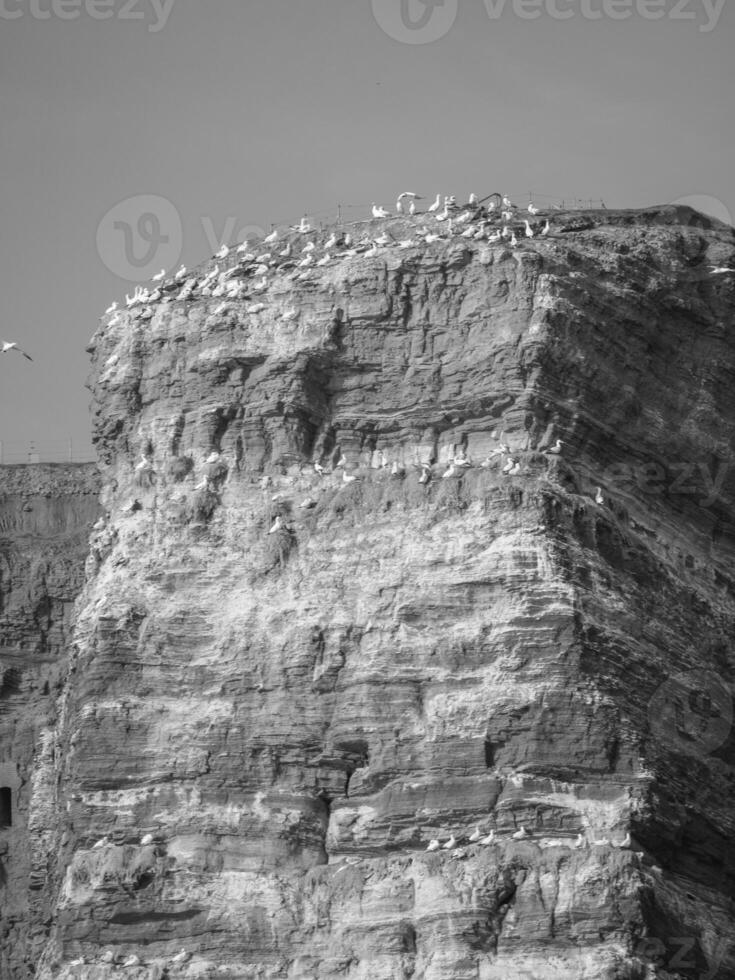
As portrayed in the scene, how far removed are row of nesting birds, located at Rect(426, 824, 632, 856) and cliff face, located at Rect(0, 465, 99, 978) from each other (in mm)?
11091

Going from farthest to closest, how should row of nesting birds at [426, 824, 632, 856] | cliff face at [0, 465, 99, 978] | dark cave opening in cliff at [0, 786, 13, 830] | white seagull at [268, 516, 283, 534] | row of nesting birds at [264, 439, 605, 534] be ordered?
dark cave opening in cliff at [0, 786, 13, 830], cliff face at [0, 465, 99, 978], white seagull at [268, 516, 283, 534], row of nesting birds at [264, 439, 605, 534], row of nesting birds at [426, 824, 632, 856]

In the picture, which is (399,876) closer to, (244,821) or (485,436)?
(244,821)

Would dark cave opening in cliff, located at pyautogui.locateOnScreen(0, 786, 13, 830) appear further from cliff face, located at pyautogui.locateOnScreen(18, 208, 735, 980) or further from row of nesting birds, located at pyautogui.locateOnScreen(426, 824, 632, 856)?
row of nesting birds, located at pyautogui.locateOnScreen(426, 824, 632, 856)

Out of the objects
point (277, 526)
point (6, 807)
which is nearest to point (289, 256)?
point (277, 526)

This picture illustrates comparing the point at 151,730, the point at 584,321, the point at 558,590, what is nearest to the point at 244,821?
the point at 151,730

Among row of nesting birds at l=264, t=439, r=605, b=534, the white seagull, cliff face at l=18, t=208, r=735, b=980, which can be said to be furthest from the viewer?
the white seagull

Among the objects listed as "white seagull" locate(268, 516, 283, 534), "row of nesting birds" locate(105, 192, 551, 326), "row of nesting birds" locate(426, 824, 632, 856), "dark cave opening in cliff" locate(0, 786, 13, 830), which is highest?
"row of nesting birds" locate(105, 192, 551, 326)

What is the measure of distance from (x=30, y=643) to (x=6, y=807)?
4478mm

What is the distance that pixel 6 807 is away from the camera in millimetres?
91188

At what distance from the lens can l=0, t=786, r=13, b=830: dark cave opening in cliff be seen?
90812 millimetres

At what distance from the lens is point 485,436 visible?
86.6m

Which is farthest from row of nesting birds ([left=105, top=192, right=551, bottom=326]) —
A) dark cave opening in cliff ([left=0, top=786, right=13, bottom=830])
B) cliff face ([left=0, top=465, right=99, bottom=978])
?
dark cave opening in cliff ([left=0, top=786, right=13, bottom=830])

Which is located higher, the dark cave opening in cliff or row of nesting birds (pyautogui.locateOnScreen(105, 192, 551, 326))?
row of nesting birds (pyautogui.locateOnScreen(105, 192, 551, 326))

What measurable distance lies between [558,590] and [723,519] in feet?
29.2
